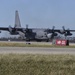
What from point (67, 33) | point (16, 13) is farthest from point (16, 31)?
point (16, 13)

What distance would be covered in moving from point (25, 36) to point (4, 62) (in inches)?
2714

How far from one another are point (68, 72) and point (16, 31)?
2991 inches

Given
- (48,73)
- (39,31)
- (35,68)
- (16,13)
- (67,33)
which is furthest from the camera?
(16,13)

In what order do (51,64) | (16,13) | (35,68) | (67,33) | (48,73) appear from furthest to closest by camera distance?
(16,13)
(67,33)
(51,64)
(35,68)
(48,73)

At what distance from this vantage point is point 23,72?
14219 millimetres

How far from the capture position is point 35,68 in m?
15.2

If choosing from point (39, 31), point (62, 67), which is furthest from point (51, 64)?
point (39, 31)

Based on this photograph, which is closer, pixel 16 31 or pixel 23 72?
pixel 23 72

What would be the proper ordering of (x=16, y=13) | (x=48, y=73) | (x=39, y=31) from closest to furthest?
(x=48, y=73)
(x=39, y=31)
(x=16, y=13)

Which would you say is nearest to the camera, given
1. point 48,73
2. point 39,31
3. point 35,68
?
point 48,73

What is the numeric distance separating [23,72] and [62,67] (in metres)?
2.32

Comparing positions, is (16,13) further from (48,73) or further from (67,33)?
(48,73)

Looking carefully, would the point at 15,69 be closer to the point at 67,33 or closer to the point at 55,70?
the point at 55,70

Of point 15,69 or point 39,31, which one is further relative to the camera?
point 39,31
